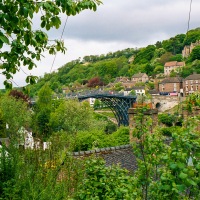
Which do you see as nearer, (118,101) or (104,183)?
(104,183)

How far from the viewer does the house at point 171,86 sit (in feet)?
270

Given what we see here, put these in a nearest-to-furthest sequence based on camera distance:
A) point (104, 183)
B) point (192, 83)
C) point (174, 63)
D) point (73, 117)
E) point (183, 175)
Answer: point (183, 175), point (104, 183), point (73, 117), point (192, 83), point (174, 63)

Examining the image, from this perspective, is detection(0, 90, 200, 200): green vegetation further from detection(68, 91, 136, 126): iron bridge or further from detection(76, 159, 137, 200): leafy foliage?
detection(68, 91, 136, 126): iron bridge

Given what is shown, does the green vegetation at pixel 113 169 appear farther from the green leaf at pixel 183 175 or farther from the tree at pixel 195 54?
the tree at pixel 195 54

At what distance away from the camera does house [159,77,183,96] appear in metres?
82.2

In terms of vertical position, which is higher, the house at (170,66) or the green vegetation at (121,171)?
the house at (170,66)

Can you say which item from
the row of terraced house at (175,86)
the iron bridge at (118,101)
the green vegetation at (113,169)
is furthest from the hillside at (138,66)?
the green vegetation at (113,169)

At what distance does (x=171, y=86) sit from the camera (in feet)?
275

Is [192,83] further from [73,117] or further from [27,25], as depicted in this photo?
[27,25]

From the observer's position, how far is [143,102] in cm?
394

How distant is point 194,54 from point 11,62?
100787 mm

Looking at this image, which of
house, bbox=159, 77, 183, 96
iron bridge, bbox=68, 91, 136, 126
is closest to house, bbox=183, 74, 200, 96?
house, bbox=159, 77, 183, 96

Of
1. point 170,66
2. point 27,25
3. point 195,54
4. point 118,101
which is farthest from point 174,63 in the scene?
point 27,25

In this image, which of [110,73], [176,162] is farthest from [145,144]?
[110,73]
